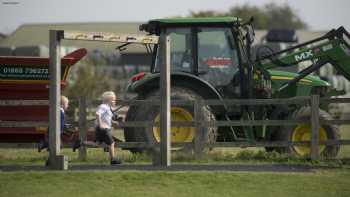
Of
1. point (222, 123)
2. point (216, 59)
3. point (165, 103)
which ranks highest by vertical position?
point (216, 59)

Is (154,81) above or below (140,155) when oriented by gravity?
above

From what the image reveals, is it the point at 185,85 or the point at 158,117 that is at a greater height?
the point at 185,85

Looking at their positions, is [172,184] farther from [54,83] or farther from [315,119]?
[315,119]

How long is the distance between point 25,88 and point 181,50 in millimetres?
3291

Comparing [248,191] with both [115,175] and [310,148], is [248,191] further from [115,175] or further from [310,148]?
[310,148]

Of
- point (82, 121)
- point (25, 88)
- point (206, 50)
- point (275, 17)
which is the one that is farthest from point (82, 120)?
point (275, 17)

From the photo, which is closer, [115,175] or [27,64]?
[115,175]

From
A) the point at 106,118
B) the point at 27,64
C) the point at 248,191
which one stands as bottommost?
the point at 248,191

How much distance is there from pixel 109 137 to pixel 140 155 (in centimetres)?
183

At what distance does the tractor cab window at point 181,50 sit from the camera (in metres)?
16.8

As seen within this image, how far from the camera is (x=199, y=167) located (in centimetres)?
1355

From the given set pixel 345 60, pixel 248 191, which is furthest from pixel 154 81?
pixel 248 191

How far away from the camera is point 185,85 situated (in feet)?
53.8

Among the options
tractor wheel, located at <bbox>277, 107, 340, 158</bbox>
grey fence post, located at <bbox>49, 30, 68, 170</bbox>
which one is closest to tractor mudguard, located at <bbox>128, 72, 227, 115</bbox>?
tractor wheel, located at <bbox>277, 107, 340, 158</bbox>
